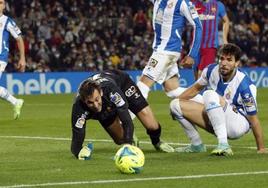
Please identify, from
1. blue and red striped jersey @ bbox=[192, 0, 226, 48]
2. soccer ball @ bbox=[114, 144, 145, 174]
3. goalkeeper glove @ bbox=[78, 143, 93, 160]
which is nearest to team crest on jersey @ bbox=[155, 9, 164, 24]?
goalkeeper glove @ bbox=[78, 143, 93, 160]

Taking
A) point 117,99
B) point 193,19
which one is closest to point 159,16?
point 193,19

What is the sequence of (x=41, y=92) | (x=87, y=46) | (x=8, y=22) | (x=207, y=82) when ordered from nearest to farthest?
1. (x=207, y=82)
2. (x=8, y=22)
3. (x=41, y=92)
4. (x=87, y=46)

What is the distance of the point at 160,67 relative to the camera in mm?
12477

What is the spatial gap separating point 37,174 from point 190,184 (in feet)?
5.32

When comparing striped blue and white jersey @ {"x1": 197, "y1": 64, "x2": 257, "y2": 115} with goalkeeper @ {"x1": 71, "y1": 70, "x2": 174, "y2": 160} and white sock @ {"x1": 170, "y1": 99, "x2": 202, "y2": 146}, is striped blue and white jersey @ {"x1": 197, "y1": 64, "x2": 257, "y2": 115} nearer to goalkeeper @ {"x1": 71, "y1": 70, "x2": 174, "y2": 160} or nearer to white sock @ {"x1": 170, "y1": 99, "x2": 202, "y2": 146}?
white sock @ {"x1": 170, "y1": 99, "x2": 202, "y2": 146}

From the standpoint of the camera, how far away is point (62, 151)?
11.0 m

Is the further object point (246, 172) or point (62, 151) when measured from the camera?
point (62, 151)

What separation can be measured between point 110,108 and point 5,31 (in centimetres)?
729

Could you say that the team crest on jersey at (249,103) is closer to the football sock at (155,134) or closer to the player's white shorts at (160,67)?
the football sock at (155,134)

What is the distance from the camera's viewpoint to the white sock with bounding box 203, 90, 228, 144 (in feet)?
32.5

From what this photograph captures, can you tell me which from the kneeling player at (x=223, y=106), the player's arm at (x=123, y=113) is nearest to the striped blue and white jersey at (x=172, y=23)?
the kneeling player at (x=223, y=106)

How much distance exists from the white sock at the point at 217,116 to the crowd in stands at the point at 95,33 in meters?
19.7

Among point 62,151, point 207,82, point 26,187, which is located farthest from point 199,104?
point 26,187

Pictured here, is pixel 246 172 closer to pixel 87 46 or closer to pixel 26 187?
pixel 26 187
